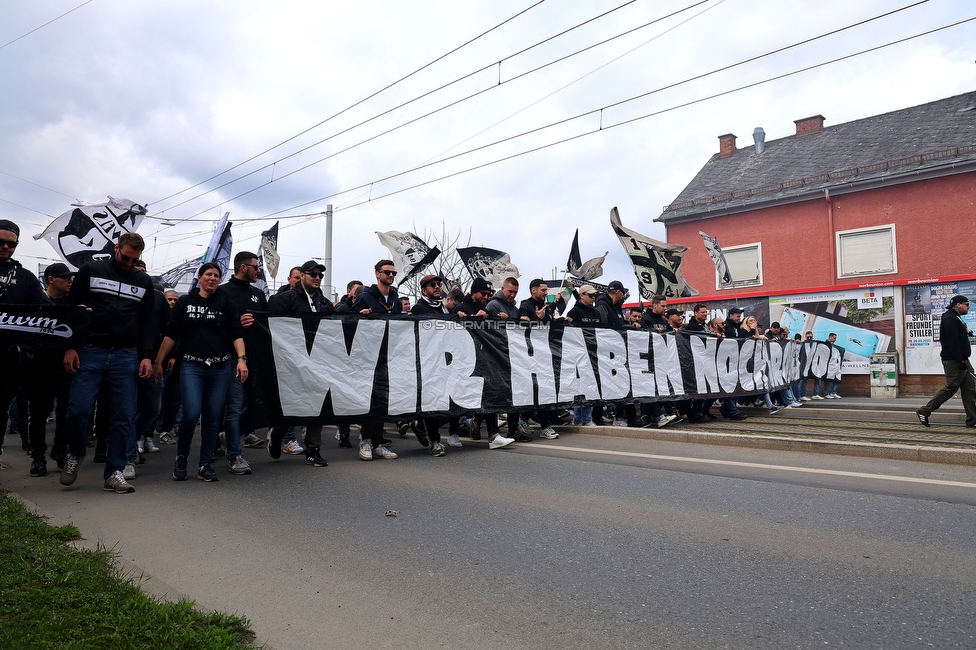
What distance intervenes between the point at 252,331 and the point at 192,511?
2.40 m

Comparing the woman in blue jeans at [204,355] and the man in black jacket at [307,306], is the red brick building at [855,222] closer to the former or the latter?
the man in black jacket at [307,306]

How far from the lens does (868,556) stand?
3805mm

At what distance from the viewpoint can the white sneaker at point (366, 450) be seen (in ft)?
24.4

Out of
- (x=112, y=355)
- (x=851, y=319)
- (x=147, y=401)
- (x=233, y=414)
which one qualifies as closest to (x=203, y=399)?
(x=233, y=414)

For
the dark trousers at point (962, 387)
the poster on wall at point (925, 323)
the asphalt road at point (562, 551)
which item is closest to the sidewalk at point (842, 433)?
the dark trousers at point (962, 387)

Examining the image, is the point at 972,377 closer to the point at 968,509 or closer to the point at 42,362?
the point at 968,509

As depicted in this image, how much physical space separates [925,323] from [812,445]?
16.9m

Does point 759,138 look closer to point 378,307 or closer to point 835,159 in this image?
point 835,159

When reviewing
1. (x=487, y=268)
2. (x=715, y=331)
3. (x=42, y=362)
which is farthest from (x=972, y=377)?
(x=42, y=362)

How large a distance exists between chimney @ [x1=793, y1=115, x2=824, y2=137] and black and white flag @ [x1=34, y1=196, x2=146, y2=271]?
1290 inches

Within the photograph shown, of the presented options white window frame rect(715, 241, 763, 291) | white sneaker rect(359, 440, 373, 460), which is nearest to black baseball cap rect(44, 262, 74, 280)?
white sneaker rect(359, 440, 373, 460)

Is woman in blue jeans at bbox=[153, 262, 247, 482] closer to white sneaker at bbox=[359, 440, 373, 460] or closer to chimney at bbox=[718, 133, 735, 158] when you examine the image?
white sneaker at bbox=[359, 440, 373, 460]

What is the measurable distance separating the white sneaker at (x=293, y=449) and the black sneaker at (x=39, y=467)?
2453 mm

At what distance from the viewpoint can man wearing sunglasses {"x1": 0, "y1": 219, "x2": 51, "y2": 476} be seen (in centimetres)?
590
